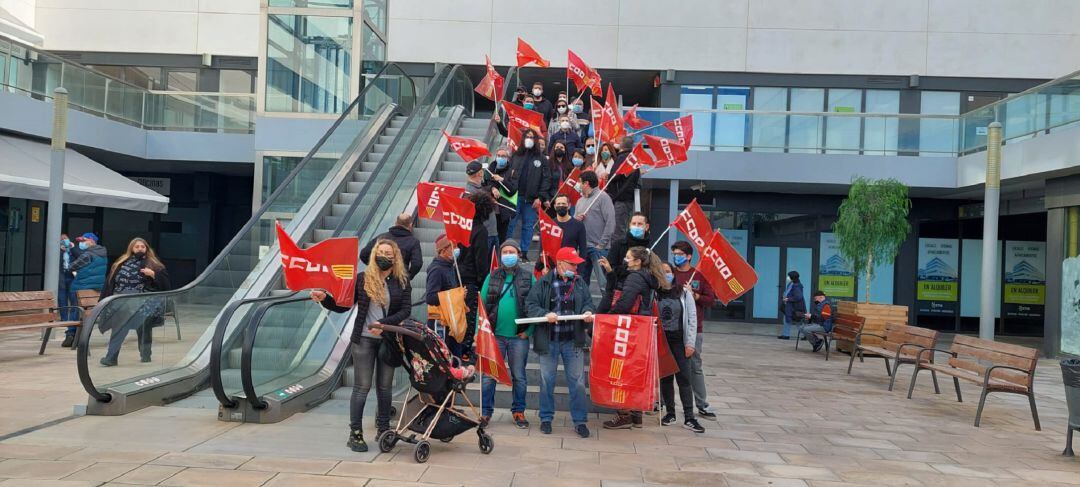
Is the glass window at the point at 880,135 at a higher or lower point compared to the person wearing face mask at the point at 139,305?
higher

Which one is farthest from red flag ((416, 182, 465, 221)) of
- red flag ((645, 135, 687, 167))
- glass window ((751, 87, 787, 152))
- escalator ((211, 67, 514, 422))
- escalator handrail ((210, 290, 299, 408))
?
glass window ((751, 87, 787, 152))

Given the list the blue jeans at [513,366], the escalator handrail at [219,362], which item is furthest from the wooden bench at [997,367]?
the escalator handrail at [219,362]

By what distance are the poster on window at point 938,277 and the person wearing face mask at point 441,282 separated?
60.5 ft

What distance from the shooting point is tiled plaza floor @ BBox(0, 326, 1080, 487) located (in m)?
6.07

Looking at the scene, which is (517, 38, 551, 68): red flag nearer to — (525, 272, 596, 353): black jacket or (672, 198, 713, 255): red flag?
(672, 198, 713, 255): red flag

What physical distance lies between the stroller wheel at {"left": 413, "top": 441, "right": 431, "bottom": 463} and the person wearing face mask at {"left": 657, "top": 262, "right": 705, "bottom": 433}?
2969 millimetres

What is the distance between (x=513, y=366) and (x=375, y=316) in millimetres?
1766

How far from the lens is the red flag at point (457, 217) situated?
888 centimetres

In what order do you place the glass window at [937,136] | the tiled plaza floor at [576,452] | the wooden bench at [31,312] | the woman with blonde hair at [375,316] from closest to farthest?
the tiled plaza floor at [576,452]
the woman with blonde hair at [375,316]
the wooden bench at [31,312]
the glass window at [937,136]

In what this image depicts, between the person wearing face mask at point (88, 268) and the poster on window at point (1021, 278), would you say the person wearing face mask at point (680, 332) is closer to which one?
the person wearing face mask at point (88, 268)

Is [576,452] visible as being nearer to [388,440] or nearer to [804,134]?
[388,440]

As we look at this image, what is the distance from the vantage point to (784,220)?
22.7 metres

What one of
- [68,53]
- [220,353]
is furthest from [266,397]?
[68,53]

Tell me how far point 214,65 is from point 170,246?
5813mm
